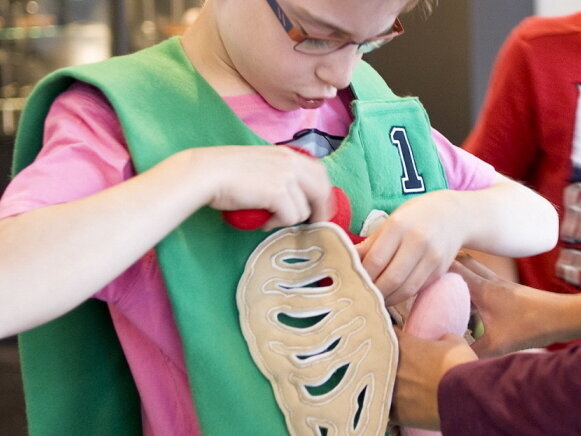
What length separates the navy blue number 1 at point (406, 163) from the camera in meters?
0.78

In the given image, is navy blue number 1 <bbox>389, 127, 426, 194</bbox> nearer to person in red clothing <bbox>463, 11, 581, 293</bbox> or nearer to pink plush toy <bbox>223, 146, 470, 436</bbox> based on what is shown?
pink plush toy <bbox>223, 146, 470, 436</bbox>

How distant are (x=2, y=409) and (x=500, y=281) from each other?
1.84 metres

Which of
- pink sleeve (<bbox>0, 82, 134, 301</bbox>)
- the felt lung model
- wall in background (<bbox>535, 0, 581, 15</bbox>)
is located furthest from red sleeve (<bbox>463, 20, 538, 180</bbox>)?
wall in background (<bbox>535, 0, 581, 15</bbox>)

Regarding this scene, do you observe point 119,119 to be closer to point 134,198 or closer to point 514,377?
point 134,198

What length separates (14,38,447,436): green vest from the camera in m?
0.62

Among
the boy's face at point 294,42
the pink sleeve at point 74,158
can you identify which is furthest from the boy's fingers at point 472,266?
the pink sleeve at point 74,158

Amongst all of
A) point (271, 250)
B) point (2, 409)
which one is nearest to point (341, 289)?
point (271, 250)

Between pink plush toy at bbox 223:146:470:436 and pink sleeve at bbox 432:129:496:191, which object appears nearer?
pink plush toy at bbox 223:146:470:436

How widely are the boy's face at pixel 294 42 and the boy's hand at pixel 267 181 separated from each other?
0.31 ft

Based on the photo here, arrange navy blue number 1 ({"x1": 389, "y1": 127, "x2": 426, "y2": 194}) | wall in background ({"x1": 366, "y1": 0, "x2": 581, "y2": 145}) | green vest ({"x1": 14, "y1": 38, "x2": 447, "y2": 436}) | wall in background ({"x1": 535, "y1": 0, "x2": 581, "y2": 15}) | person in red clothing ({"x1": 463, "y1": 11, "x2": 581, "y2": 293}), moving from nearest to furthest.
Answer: green vest ({"x1": 14, "y1": 38, "x2": 447, "y2": 436})
navy blue number 1 ({"x1": 389, "y1": 127, "x2": 426, "y2": 194})
person in red clothing ({"x1": 463, "y1": 11, "x2": 581, "y2": 293})
wall in background ({"x1": 366, "y1": 0, "x2": 581, "y2": 145})
wall in background ({"x1": 535, "y1": 0, "x2": 581, "y2": 15})

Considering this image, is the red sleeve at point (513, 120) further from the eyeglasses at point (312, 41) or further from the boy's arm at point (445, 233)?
the eyeglasses at point (312, 41)

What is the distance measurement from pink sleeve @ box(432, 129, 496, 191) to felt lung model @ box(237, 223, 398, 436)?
0.23 meters

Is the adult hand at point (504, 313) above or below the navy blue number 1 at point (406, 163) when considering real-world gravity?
below

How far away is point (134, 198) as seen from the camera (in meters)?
0.55
